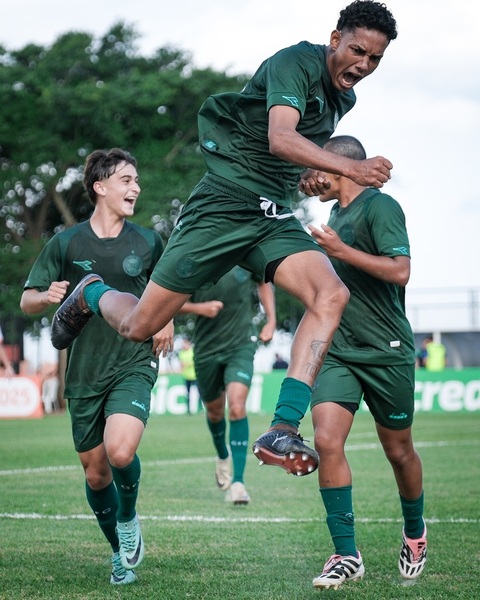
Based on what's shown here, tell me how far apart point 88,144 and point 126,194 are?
97.7 ft

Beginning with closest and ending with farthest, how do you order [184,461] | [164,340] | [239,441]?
[164,340] < [239,441] < [184,461]

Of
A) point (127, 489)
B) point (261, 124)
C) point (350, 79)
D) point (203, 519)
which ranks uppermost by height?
point (350, 79)

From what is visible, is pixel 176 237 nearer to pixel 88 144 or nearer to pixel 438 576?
pixel 438 576

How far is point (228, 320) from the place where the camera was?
467 inches

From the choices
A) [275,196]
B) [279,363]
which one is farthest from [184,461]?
[279,363]

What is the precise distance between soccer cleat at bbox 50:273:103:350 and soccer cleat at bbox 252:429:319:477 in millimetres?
1849

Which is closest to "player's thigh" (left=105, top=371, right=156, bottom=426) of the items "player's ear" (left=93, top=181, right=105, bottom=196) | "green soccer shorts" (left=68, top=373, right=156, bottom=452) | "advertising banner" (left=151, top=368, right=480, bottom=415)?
"green soccer shorts" (left=68, top=373, right=156, bottom=452)

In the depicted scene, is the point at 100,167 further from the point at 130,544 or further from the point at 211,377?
the point at 211,377

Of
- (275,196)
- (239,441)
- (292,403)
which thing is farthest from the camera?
(239,441)

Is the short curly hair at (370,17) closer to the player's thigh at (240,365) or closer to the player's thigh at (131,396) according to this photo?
the player's thigh at (131,396)

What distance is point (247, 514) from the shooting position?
363 inches

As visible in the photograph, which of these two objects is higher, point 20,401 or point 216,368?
point 216,368

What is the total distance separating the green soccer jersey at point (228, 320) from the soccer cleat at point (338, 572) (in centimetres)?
600

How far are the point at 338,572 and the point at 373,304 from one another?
157 cm
